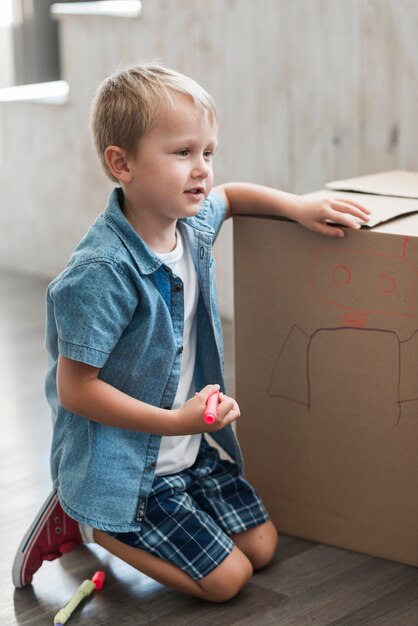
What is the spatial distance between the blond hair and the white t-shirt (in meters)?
0.18

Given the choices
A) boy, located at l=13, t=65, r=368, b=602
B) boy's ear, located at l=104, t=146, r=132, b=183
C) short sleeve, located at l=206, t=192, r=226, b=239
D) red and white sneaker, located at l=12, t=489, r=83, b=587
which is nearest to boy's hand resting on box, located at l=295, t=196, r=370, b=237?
boy, located at l=13, t=65, r=368, b=602

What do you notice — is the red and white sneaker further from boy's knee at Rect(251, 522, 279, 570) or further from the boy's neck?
the boy's neck

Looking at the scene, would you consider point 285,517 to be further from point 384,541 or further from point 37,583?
point 37,583

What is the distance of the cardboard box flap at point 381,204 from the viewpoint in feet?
4.66

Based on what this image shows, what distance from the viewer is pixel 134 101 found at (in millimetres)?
1318

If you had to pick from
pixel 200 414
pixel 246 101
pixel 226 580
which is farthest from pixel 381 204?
pixel 246 101

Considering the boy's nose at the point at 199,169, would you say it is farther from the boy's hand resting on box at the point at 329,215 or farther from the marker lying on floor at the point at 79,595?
the marker lying on floor at the point at 79,595

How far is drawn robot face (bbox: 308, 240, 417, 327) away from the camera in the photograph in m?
1.39

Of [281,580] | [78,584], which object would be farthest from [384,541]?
[78,584]

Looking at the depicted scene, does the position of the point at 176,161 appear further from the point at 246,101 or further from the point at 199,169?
the point at 246,101

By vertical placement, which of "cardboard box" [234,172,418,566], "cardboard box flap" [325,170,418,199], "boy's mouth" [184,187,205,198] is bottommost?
"cardboard box" [234,172,418,566]

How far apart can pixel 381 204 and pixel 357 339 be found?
0.68 feet

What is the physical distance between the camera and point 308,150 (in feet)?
7.60

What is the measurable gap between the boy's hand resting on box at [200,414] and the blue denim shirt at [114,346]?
0.32 ft
